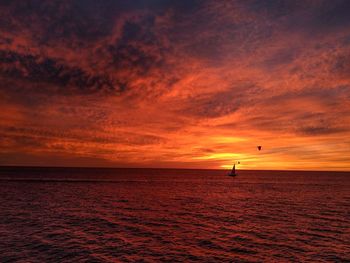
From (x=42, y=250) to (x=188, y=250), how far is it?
13.7 metres

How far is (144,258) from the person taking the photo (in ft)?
79.2

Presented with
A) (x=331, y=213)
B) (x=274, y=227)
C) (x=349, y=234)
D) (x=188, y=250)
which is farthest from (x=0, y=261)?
(x=331, y=213)

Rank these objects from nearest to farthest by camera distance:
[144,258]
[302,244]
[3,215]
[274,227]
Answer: [144,258] → [302,244] → [274,227] → [3,215]

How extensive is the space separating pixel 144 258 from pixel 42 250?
9.66 meters

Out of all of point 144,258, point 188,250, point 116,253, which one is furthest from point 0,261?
point 188,250

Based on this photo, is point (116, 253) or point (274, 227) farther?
point (274, 227)

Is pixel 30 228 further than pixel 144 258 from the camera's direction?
Yes

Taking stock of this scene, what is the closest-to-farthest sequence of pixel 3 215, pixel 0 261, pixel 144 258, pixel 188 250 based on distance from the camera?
pixel 0 261 < pixel 144 258 < pixel 188 250 < pixel 3 215

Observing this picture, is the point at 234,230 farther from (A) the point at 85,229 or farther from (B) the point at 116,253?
(A) the point at 85,229

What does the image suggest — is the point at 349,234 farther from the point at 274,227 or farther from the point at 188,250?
the point at 188,250

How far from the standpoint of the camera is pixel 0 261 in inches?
875

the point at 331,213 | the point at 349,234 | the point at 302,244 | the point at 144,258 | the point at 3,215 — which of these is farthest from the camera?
the point at 331,213

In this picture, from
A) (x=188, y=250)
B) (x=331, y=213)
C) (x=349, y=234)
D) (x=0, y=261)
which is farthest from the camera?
(x=331, y=213)

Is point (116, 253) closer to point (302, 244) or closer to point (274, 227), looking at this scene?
point (302, 244)
